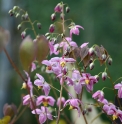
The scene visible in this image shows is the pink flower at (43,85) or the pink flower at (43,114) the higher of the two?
the pink flower at (43,85)

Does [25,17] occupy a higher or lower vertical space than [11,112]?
higher

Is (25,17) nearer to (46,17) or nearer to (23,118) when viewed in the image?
(23,118)

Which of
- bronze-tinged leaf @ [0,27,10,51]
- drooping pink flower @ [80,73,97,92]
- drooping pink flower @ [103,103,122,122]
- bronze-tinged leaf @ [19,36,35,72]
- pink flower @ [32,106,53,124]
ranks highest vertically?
bronze-tinged leaf @ [0,27,10,51]

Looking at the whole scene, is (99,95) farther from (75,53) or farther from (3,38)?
(3,38)

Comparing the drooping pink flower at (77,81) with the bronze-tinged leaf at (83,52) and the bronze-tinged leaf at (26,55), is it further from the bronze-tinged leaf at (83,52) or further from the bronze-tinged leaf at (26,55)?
the bronze-tinged leaf at (26,55)

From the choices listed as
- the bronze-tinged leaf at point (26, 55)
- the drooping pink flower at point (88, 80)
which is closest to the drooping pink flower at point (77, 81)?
the drooping pink flower at point (88, 80)

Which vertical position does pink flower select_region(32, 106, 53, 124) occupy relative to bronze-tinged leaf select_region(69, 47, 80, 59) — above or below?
below

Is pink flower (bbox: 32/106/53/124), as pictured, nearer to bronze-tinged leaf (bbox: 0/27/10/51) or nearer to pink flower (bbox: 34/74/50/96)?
pink flower (bbox: 34/74/50/96)

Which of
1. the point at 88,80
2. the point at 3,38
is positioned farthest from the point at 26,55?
the point at 88,80

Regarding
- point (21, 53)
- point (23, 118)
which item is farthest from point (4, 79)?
point (21, 53)

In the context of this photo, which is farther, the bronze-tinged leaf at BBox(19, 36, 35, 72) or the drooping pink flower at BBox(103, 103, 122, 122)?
the drooping pink flower at BBox(103, 103, 122, 122)

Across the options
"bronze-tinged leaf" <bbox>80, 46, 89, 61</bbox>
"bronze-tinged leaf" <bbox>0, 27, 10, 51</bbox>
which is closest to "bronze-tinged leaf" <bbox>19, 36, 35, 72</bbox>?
"bronze-tinged leaf" <bbox>0, 27, 10, 51</bbox>
